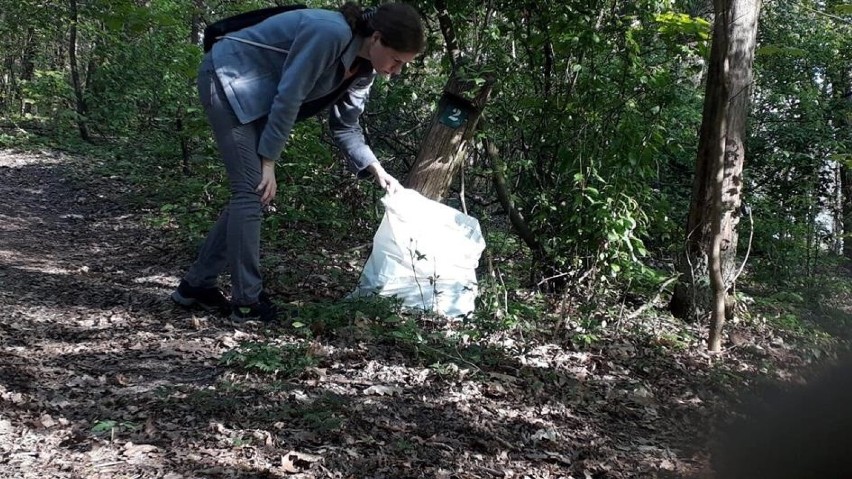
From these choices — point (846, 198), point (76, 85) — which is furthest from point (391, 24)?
point (76, 85)

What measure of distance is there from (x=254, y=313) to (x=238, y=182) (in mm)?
731

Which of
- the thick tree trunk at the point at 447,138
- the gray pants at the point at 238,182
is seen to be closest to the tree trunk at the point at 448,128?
the thick tree trunk at the point at 447,138

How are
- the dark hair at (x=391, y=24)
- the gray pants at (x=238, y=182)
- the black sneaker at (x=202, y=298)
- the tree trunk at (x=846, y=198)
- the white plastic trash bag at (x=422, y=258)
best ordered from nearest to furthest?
the dark hair at (x=391, y=24) < the gray pants at (x=238, y=182) < the black sneaker at (x=202, y=298) < the white plastic trash bag at (x=422, y=258) < the tree trunk at (x=846, y=198)

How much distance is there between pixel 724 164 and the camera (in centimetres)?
426

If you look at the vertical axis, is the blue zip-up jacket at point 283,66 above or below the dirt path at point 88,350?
above

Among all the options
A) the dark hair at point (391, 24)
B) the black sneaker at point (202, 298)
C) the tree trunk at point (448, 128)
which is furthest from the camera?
the tree trunk at point (448, 128)

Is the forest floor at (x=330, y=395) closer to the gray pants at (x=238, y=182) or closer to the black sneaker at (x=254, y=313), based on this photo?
the black sneaker at (x=254, y=313)

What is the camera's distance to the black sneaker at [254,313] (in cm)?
349

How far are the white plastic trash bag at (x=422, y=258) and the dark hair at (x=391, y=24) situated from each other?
0.96 m

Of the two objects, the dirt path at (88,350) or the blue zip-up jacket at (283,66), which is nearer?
the dirt path at (88,350)

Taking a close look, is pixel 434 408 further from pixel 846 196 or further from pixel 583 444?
pixel 846 196

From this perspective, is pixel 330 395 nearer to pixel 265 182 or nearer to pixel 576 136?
pixel 265 182

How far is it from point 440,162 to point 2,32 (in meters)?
11.5

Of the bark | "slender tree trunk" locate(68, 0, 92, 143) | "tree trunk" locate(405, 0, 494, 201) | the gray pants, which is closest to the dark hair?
the gray pants
